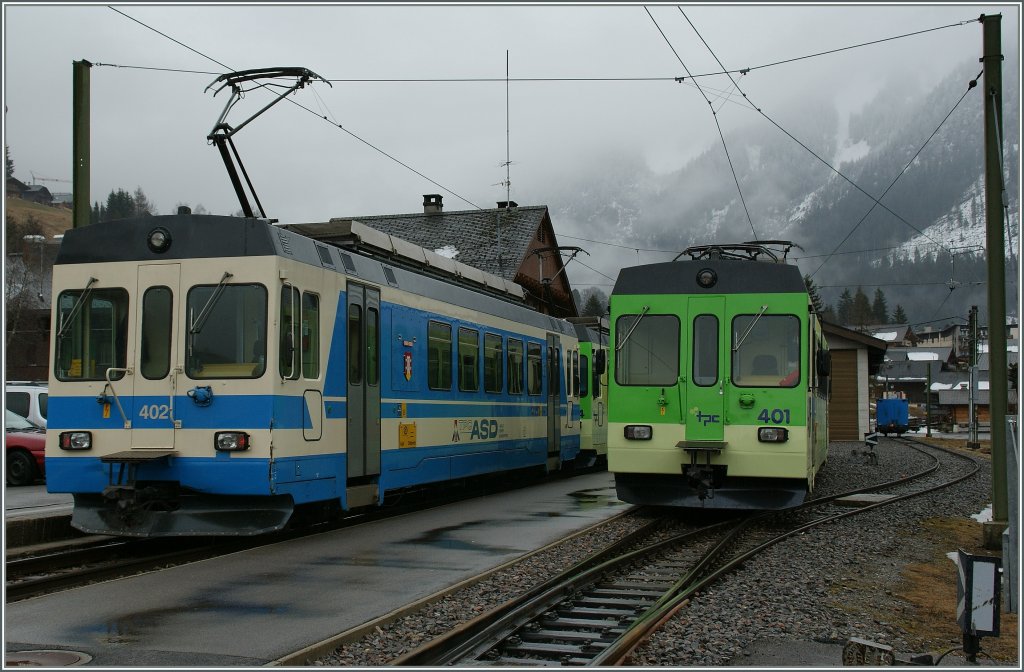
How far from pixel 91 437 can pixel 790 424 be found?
7954 mm

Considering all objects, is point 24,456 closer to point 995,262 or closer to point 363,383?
point 363,383

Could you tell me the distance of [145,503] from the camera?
10.2m

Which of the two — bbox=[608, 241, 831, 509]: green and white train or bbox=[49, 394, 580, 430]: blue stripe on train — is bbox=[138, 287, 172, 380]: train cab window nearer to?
bbox=[49, 394, 580, 430]: blue stripe on train

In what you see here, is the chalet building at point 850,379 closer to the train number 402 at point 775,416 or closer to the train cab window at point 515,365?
the train cab window at point 515,365

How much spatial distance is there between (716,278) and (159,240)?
22.3 ft

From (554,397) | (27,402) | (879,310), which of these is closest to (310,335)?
(554,397)

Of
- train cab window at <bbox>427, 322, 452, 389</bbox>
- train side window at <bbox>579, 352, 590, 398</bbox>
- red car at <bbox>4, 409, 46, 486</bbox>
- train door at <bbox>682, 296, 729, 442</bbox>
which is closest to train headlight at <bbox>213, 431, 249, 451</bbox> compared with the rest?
train cab window at <bbox>427, 322, 452, 389</bbox>

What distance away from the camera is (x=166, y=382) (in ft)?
34.4

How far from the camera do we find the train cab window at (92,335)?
10781mm

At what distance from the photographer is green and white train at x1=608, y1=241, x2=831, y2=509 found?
12812 mm

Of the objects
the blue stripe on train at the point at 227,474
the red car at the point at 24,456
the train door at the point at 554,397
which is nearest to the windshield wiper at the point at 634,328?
the blue stripe on train at the point at 227,474

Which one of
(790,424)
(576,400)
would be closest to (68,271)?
(790,424)

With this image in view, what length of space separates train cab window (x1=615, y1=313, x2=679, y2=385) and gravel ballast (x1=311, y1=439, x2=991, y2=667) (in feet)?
6.37

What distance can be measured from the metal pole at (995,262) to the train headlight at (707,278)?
3220 mm
